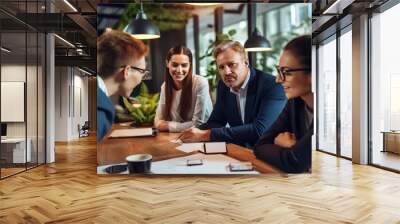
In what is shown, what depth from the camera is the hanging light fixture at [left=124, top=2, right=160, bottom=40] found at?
21.2 feet

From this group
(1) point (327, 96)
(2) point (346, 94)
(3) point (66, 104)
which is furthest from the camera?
(3) point (66, 104)

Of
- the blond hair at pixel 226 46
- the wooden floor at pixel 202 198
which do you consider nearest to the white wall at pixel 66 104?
the wooden floor at pixel 202 198

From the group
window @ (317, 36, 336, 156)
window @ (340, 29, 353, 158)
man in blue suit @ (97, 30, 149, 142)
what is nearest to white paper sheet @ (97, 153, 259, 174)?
man in blue suit @ (97, 30, 149, 142)

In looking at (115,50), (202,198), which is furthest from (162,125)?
(202,198)

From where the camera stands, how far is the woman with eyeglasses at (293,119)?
6359 mm

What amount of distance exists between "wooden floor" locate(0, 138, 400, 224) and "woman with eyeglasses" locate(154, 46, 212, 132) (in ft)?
3.01

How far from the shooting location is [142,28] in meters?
6.49

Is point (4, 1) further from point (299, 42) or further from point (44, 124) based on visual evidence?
point (299, 42)

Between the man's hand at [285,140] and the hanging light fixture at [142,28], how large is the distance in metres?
2.53

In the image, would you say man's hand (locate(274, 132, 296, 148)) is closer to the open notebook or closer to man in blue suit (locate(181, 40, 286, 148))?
man in blue suit (locate(181, 40, 286, 148))

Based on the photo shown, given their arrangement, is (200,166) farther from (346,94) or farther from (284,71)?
(346,94)

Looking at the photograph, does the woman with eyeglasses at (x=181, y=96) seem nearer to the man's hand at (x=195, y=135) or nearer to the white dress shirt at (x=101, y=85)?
the man's hand at (x=195, y=135)

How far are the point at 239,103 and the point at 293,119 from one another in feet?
2.90

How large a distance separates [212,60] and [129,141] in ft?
6.12
